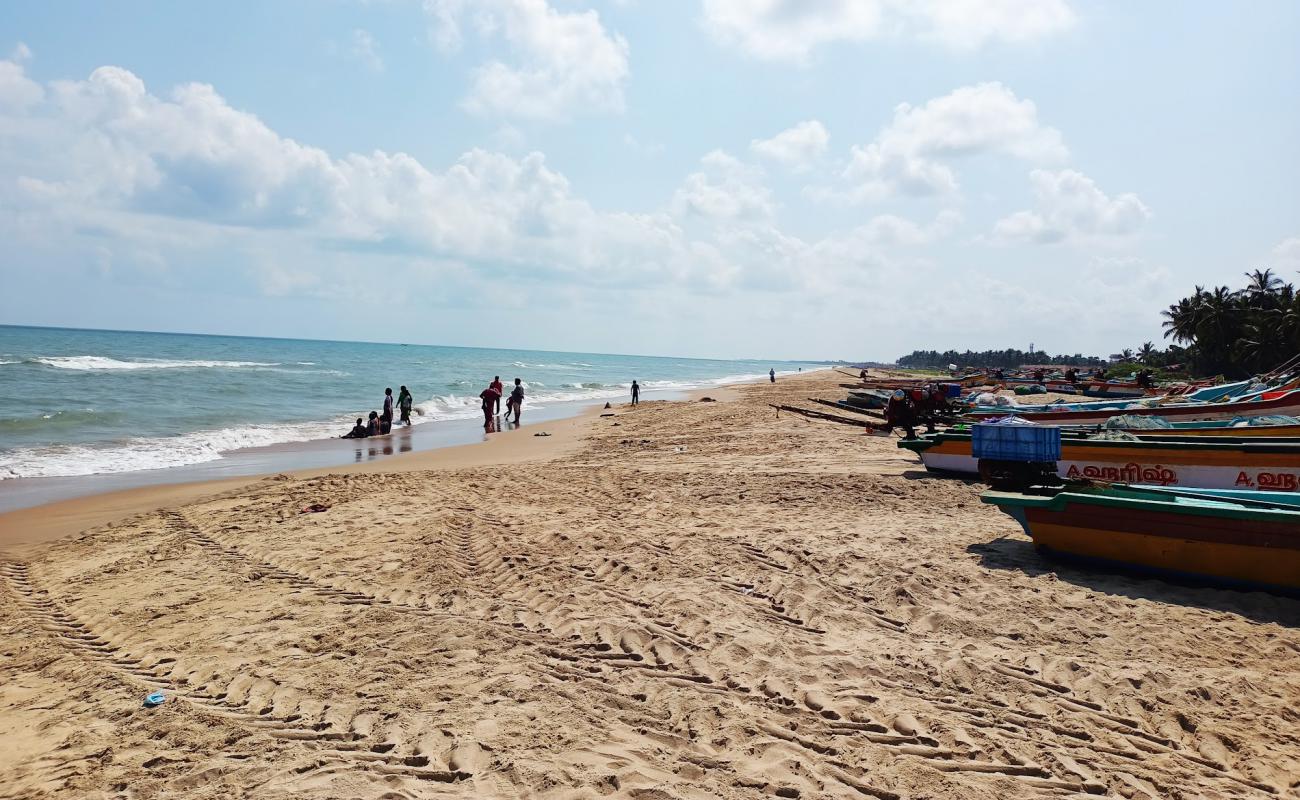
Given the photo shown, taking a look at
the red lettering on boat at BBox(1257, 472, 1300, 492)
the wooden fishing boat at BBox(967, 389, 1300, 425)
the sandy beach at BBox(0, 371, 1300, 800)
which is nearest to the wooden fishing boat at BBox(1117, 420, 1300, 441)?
the red lettering on boat at BBox(1257, 472, 1300, 492)

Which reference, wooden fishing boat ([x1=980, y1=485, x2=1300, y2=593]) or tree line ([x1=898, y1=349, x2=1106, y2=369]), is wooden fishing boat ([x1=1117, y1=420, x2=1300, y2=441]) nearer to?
wooden fishing boat ([x1=980, y1=485, x2=1300, y2=593])

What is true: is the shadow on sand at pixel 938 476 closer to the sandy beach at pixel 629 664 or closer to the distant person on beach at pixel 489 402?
the sandy beach at pixel 629 664

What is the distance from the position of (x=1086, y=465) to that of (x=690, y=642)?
7066mm

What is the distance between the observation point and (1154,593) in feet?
19.2

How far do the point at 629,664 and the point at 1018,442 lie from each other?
5966 millimetres

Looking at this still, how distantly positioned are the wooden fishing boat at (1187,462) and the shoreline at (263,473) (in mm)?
10640

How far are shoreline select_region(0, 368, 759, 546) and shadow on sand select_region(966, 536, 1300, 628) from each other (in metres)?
10.6

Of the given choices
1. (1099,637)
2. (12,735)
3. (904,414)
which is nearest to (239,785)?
(12,735)

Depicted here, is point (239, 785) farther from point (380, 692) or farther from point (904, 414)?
point (904, 414)

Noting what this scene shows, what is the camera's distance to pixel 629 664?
4.64 meters

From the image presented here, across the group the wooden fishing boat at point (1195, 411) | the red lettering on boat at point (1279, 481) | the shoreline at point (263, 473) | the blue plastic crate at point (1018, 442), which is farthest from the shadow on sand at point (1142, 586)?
the shoreline at point (263, 473)

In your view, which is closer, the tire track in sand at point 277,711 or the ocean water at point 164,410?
the tire track in sand at point 277,711

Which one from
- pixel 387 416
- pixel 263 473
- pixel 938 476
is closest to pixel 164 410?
pixel 387 416

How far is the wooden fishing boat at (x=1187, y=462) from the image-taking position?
8.26 metres
